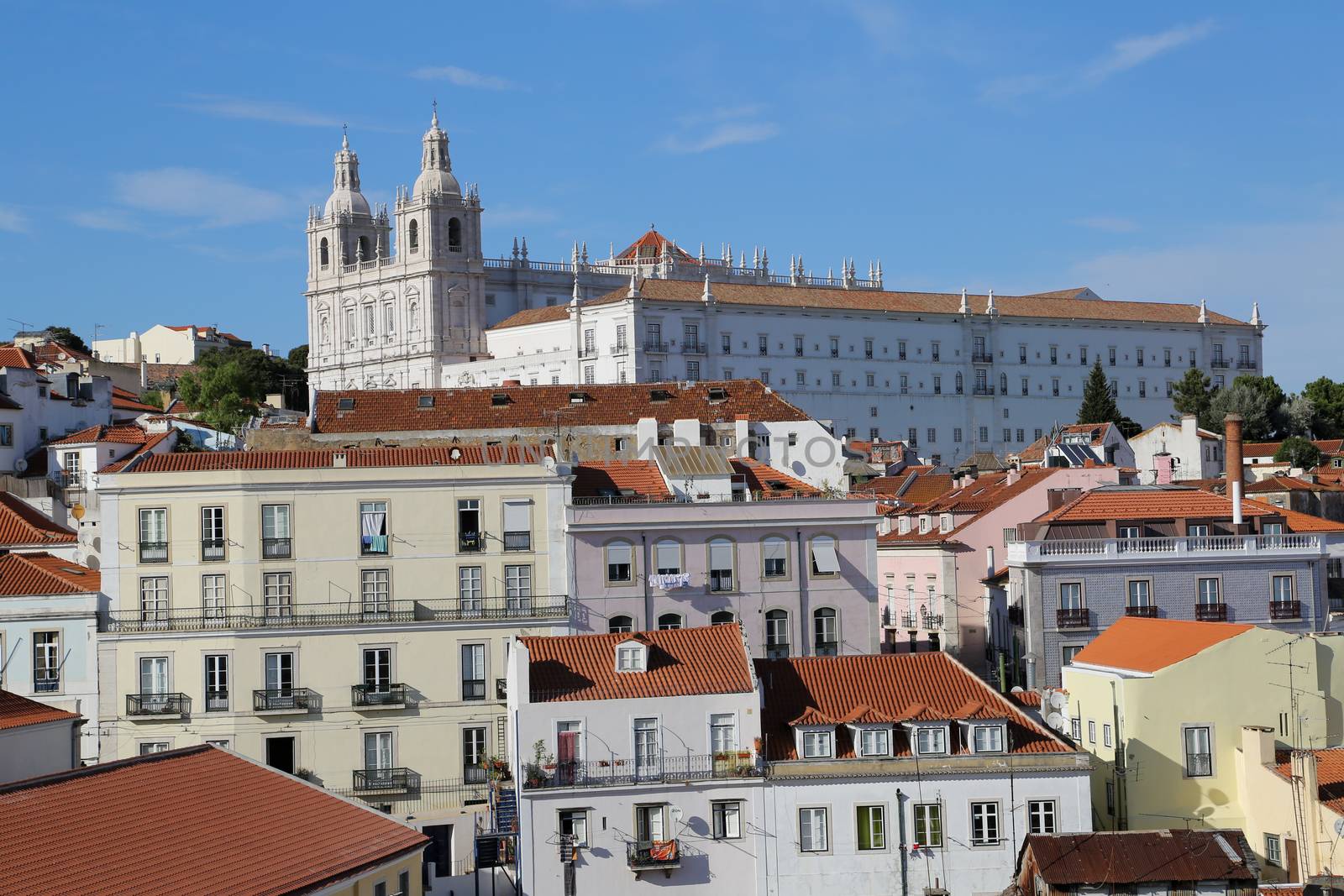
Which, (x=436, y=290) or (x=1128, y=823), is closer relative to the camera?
(x=1128, y=823)

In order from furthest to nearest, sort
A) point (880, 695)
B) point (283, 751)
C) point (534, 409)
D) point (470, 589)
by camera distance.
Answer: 1. point (534, 409)
2. point (470, 589)
3. point (283, 751)
4. point (880, 695)

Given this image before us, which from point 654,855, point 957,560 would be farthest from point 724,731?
point 957,560

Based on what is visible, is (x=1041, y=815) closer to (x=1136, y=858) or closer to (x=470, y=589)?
(x=1136, y=858)

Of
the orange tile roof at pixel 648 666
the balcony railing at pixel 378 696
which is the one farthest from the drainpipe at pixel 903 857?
the balcony railing at pixel 378 696

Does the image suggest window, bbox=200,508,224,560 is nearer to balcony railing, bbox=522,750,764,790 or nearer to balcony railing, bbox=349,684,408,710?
balcony railing, bbox=349,684,408,710

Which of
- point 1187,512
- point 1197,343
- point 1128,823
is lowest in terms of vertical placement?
point 1128,823

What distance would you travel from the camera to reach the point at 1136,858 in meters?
35.1

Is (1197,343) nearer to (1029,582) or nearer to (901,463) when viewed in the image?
(901,463)

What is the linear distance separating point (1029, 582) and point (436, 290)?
116m

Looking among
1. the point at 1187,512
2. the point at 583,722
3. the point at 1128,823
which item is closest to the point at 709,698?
the point at 583,722

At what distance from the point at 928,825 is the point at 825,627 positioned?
12.4 metres

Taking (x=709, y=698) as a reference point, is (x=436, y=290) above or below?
above

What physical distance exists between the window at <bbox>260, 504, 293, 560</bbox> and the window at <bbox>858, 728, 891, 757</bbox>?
16.9 meters

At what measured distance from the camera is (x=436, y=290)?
161 meters
